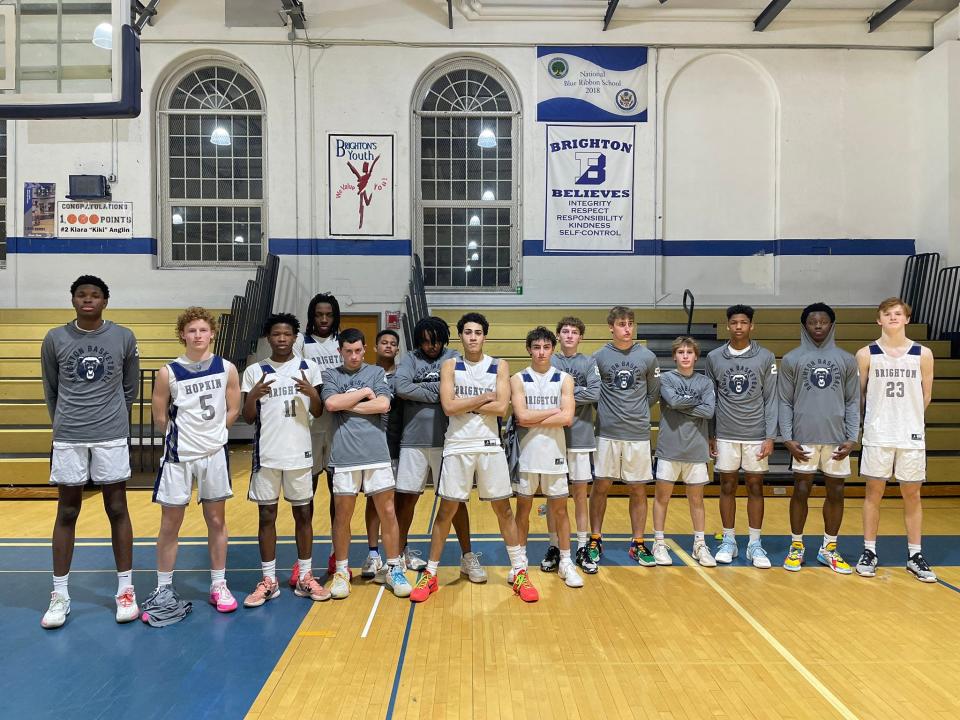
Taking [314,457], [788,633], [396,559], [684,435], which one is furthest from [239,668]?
[684,435]

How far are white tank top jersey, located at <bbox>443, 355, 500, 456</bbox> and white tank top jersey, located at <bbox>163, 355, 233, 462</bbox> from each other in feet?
4.51

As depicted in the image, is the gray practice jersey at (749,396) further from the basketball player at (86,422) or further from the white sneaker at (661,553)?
the basketball player at (86,422)

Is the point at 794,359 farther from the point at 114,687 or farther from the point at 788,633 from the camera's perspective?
the point at 114,687

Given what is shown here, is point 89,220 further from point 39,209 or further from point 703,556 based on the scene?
point 703,556

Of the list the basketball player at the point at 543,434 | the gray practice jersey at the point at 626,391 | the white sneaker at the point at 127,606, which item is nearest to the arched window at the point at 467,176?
the gray practice jersey at the point at 626,391

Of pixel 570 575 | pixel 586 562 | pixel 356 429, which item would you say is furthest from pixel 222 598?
pixel 586 562

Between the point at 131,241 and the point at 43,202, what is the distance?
4.62ft

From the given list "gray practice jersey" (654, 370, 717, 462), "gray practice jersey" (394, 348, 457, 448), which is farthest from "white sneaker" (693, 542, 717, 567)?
"gray practice jersey" (394, 348, 457, 448)

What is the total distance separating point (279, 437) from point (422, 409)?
0.90 metres

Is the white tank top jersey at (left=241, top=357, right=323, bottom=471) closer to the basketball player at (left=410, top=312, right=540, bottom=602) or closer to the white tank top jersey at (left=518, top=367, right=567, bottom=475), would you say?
the basketball player at (left=410, top=312, right=540, bottom=602)

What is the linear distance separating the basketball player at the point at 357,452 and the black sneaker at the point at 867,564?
121 inches

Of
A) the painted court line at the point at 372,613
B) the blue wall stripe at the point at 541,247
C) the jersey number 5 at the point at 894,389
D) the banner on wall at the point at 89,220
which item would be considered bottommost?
the painted court line at the point at 372,613

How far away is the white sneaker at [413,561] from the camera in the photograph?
469cm

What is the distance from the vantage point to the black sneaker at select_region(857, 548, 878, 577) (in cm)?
463
